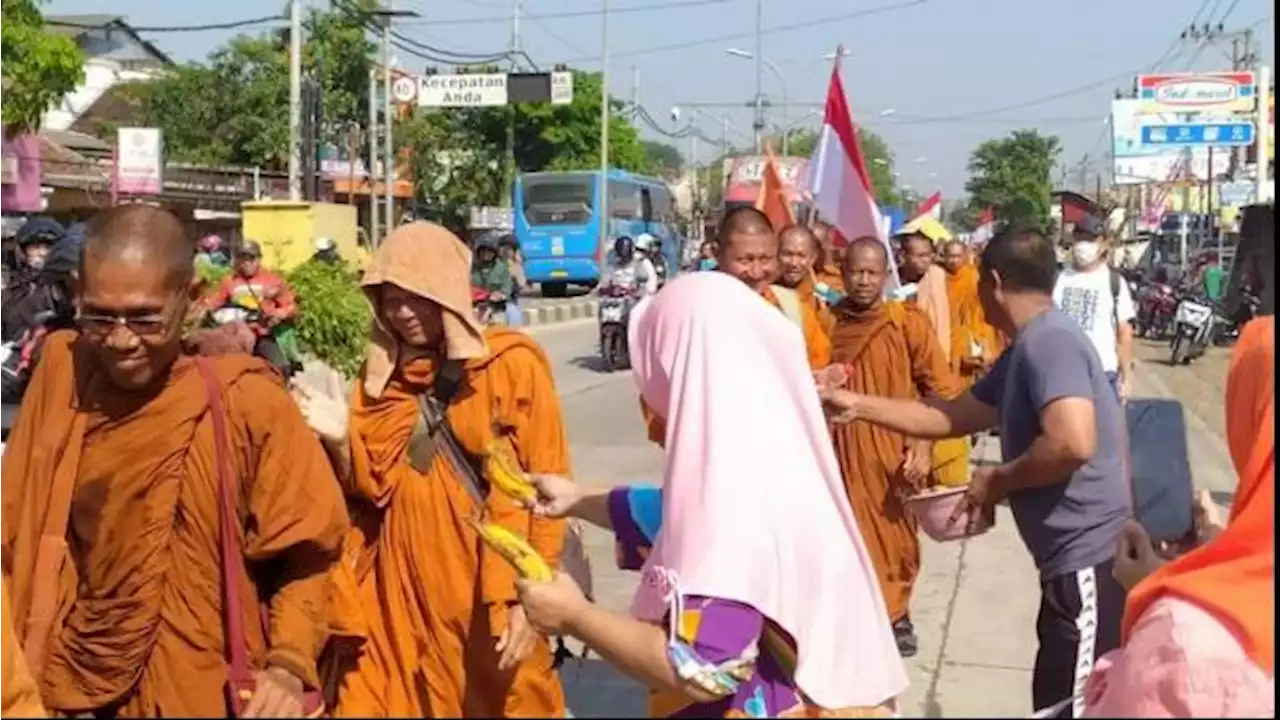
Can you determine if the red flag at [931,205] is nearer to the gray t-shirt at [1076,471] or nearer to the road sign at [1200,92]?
the gray t-shirt at [1076,471]

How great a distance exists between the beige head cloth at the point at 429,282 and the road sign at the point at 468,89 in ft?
112

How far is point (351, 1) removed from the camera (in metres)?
36.4

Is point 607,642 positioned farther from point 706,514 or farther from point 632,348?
point 632,348

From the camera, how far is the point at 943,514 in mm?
4266

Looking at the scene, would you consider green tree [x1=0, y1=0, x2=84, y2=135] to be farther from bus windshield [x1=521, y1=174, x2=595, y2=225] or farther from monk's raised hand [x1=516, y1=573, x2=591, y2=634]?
bus windshield [x1=521, y1=174, x2=595, y2=225]

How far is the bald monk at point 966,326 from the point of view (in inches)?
393

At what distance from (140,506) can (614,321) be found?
55.3 ft

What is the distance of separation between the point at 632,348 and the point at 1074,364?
59.0 inches

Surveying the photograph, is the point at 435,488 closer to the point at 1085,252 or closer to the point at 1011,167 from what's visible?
the point at 1085,252

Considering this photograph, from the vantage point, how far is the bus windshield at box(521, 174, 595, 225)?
129ft

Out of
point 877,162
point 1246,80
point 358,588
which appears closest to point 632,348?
point 358,588

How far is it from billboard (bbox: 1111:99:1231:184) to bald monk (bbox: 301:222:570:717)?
31.7m

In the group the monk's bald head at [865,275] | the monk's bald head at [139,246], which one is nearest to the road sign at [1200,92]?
the monk's bald head at [865,275]

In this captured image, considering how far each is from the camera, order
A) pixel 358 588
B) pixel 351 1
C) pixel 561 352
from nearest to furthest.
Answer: pixel 358 588
pixel 561 352
pixel 351 1
